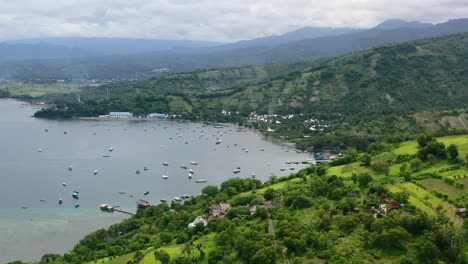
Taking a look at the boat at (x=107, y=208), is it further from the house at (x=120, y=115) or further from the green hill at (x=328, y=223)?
the house at (x=120, y=115)

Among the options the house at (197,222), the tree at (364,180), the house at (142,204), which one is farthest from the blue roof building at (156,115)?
the tree at (364,180)

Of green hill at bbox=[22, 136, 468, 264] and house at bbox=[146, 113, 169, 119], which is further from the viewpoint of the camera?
house at bbox=[146, 113, 169, 119]

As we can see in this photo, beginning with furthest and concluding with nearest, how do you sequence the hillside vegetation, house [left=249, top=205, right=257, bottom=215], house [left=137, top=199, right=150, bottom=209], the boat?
the hillside vegetation, house [left=137, top=199, right=150, bottom=209], the boat, house [left=249, top=205, right=257, bottom=215]

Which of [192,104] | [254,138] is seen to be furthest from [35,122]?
[254,138]

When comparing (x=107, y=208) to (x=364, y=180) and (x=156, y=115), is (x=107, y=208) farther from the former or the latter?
(x=156, y=115)

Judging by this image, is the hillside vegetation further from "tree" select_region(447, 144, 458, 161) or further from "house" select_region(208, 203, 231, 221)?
"house" select_region(208, 203, 231, 221)

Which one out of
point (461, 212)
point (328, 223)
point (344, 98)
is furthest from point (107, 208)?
point (344, 98)

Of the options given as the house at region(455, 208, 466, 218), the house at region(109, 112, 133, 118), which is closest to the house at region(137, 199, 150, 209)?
the house at region(455, 208, 466, 218)
